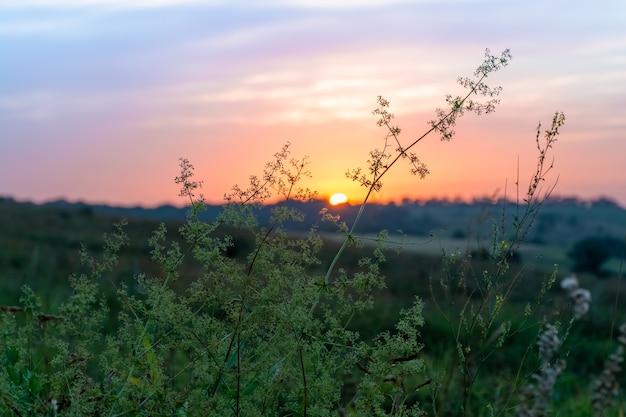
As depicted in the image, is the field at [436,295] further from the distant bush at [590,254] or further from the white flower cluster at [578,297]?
the distant bush at [590,254]

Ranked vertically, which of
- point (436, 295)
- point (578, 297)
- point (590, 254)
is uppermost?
point (578, 297)

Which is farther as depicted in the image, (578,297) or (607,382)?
(578,297)

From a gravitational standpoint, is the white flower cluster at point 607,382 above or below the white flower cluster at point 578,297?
below

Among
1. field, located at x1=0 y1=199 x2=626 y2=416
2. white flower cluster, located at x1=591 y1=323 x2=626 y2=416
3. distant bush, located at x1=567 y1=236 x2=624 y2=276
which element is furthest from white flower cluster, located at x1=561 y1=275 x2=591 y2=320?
distant bush, located at x1=567 y1=236 x2=624 y2=276

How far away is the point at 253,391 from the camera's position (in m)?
2.88

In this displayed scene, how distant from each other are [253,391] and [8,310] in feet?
3.37

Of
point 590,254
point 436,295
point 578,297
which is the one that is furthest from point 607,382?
point 590,254

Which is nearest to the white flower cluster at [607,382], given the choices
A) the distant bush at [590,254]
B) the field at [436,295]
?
the field at [436,295]

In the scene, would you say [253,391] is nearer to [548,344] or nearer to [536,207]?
[548,344]

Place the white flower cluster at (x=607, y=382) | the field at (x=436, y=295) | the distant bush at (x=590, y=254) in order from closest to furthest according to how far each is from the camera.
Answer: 1. the white flower cluster at (x=607, y=382)
2. the field at (x=436, y=295)
3. the distant bush at (x=590, y=254)

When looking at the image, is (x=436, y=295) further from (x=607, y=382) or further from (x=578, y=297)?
(x=607, y=382)

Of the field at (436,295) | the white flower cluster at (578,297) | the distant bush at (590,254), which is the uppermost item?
the white flower cluster at (578,297)

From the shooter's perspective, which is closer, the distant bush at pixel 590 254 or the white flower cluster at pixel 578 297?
the white flower cluster at pixel 578 297

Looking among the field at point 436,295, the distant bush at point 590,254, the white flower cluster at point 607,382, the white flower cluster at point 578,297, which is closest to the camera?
the white flower cluster at point 607,382
